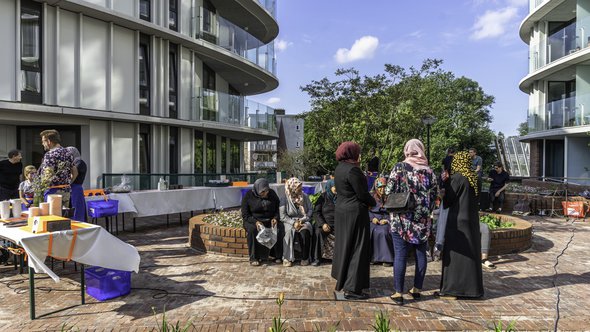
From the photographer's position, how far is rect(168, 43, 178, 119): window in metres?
18.1

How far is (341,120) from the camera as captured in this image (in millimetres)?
11758

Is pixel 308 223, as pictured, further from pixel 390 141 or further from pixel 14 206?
pixel 390 141

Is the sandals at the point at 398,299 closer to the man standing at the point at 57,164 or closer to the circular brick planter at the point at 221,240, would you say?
the circular brick planter at the point at 221,240

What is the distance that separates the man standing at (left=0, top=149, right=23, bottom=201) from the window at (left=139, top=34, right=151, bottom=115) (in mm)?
8857

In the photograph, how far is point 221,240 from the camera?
7582 mm

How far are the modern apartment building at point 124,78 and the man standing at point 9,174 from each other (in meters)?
5.44

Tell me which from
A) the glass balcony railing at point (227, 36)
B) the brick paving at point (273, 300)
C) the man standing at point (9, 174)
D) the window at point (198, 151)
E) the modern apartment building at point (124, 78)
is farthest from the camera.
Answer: the window at point (198, 151)

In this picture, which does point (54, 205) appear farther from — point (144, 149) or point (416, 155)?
point (144, 149)

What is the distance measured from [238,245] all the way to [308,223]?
1409 mm

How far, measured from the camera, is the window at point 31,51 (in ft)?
42.8

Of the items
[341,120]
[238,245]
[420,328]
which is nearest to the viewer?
[420,328]

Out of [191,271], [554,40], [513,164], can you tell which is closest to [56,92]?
[191,271]

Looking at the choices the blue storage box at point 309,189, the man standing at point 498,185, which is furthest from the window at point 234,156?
the man standing at point 498,185

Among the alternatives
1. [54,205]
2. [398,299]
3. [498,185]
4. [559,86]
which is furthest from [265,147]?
[398,299]
